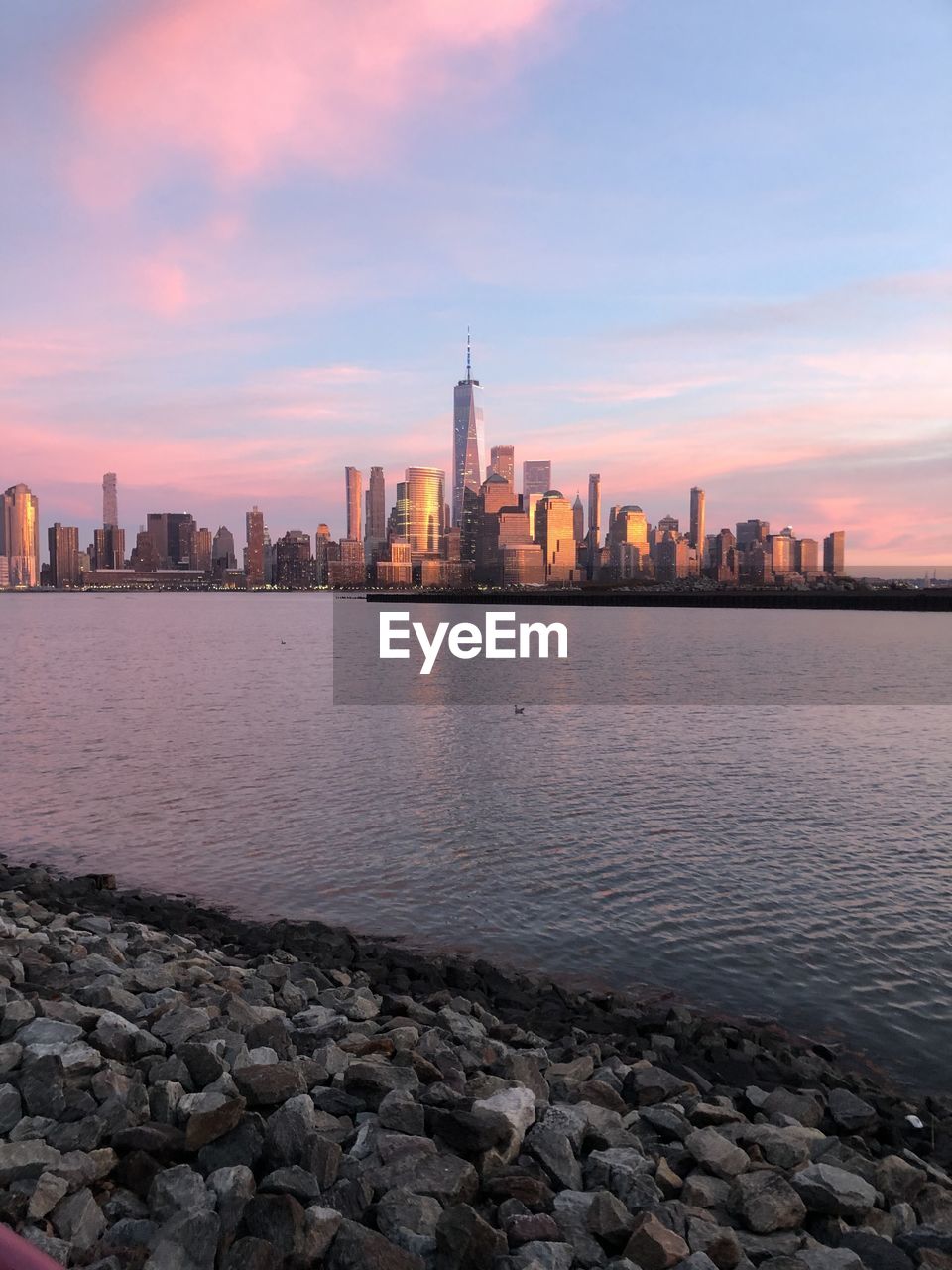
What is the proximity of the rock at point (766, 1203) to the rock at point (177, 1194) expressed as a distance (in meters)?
4.59

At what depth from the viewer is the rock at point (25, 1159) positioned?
7.52 m

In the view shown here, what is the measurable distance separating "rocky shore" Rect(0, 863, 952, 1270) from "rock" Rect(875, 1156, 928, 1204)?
0.09 ft

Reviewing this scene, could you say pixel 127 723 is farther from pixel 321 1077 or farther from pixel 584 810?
pixel 321 1077

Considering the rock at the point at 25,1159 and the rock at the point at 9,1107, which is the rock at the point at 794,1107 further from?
the rock at the point at 9,1107

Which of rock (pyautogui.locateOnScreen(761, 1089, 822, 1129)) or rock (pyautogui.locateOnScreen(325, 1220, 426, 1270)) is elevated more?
rock (pyautogui.locateOnScreen(325, 1220, 426, 1270))

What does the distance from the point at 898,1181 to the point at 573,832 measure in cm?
1680

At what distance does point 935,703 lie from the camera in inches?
2320

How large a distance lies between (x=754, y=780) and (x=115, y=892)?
2210 cm

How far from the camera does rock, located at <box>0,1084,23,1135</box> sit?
8402mm

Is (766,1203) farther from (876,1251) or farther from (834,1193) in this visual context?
(876,1251)

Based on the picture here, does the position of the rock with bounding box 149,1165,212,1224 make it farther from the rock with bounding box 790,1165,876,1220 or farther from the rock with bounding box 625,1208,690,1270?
the rock with bounding box 790,1165,876,1220

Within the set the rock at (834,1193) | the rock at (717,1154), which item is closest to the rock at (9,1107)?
the rock at (717,1154)

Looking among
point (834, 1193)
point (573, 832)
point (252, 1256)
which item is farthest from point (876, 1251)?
point (573, 832)

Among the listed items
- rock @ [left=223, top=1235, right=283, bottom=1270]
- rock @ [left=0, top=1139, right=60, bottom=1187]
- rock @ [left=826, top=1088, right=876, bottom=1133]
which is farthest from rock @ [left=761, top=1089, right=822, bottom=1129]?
rock @ [left=0, top=1139, right=60, bottom=1187]
